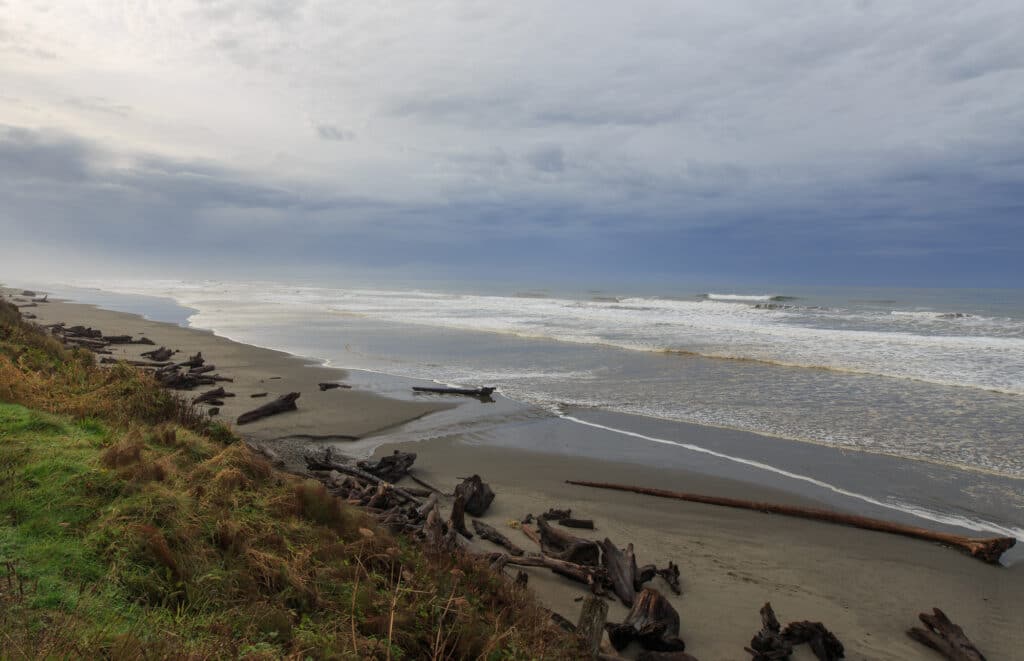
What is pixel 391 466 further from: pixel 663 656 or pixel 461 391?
pixel 461 391

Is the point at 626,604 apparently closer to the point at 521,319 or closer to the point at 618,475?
the point at 618,475

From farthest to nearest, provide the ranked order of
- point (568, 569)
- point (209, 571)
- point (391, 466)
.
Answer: point (391, 466)
point (568, 569)
point (209, 571)

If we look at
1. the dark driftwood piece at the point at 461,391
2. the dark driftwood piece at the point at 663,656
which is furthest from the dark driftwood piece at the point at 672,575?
the dark driftwood piece at the point at 461,391

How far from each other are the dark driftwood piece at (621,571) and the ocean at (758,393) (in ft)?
15.8

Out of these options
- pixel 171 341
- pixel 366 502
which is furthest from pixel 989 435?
pixel 171 341

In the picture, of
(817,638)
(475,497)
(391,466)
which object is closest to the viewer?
(817,638)

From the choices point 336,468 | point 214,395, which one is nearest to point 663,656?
point 336,468

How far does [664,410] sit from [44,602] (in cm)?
1292

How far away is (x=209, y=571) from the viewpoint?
427cm

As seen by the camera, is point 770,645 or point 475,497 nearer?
point 770,645

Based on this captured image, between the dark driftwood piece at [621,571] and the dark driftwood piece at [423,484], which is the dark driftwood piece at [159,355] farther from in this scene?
the dark driftwood piece at [621,571]

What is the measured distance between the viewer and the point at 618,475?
9766mm

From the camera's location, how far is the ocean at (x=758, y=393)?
10.0 meters

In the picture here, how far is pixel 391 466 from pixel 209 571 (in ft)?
15.6
